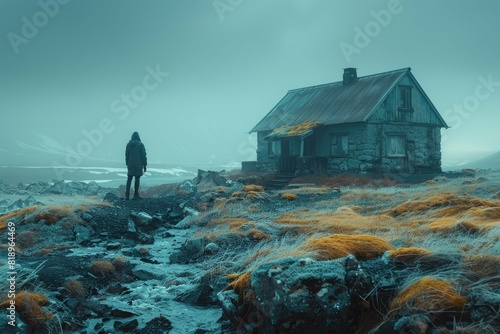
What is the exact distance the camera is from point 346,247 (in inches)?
207

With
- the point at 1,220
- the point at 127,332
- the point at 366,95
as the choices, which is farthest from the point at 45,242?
the point at 366,95

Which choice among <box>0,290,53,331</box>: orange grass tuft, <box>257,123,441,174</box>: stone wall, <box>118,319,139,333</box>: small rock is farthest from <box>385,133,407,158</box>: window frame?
<box>0,290,53,331</box>: orange grass tuft

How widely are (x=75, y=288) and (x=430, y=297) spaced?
475 cm

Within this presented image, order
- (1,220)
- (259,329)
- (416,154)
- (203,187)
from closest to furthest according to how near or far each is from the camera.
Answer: (259,329) < (1,220) < (203,187) < (416,154)

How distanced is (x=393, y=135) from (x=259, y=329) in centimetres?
2049

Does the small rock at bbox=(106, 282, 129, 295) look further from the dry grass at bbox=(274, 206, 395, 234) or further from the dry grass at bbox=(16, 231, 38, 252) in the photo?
the dry grass at bbox=(274, 206, 395, 234)

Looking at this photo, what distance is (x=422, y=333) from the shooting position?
3553 mm

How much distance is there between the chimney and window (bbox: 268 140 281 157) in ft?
20.3

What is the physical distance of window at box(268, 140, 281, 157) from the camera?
1048 inches

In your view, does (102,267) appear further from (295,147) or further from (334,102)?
(334,102)

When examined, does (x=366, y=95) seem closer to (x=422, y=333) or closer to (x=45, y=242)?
(x=45, y=242)

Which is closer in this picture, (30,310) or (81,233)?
→ (30,310)

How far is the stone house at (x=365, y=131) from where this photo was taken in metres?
22.1

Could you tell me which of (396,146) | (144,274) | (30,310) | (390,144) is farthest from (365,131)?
(30,310)
